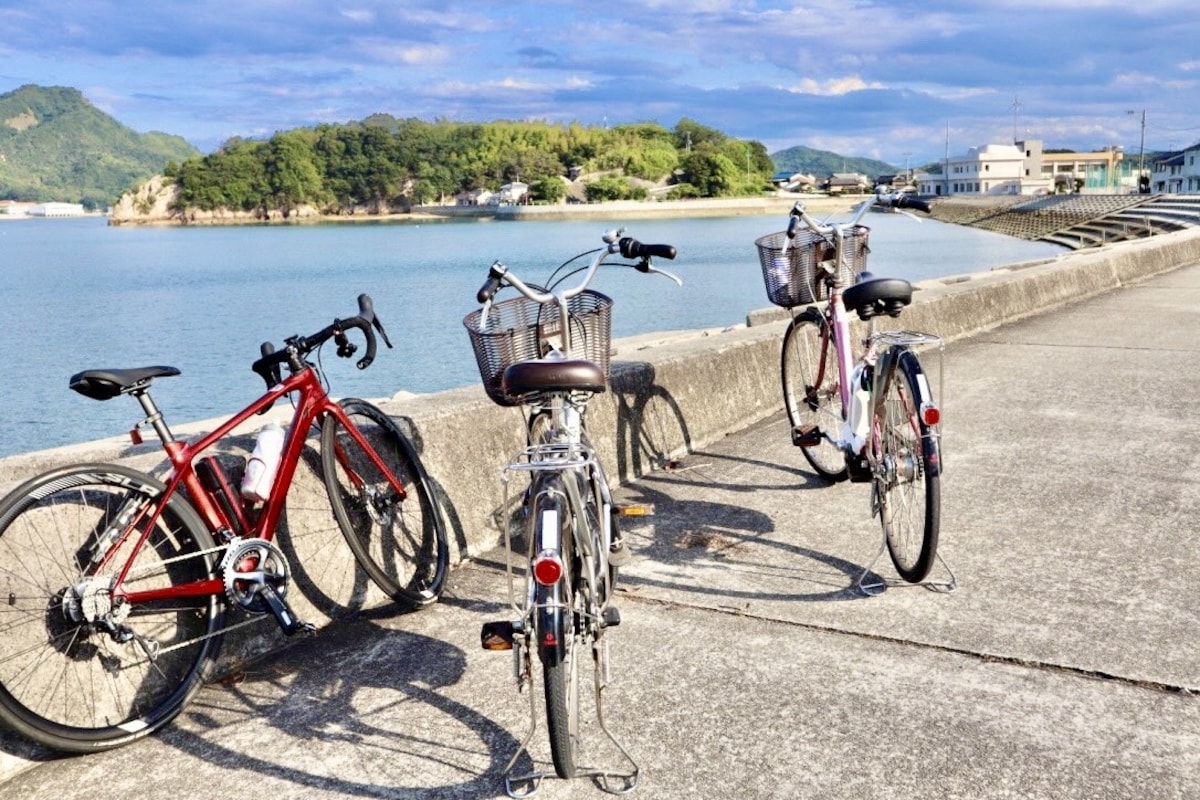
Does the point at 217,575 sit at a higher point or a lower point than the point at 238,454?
lower

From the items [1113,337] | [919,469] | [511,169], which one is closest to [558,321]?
[919,469]

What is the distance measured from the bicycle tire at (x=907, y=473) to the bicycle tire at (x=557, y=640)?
159cm

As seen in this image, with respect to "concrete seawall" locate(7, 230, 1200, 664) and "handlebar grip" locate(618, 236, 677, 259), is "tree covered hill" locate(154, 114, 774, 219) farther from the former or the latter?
"handlebar grip" locate(618, 236, 677, 259)

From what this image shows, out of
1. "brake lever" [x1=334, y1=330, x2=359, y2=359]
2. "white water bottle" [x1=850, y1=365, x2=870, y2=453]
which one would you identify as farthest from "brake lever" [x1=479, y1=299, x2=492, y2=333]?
"white water bottle" [x1=850, y1=365, x2=870, y2=453]

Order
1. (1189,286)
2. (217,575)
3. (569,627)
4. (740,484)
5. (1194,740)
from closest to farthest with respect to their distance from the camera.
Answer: (569,627) < (1194,740) < (217,575) < (740,484) < (1189,286)

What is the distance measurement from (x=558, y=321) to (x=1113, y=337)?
7990mm

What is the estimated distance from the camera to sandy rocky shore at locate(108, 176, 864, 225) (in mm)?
148125

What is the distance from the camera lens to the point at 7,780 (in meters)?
3.06

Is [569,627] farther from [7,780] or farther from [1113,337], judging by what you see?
[1113,337]

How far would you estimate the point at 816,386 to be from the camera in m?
5.89

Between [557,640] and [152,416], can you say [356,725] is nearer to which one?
[557,640]

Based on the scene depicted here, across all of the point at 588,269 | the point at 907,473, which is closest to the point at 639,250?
the point at 588,269

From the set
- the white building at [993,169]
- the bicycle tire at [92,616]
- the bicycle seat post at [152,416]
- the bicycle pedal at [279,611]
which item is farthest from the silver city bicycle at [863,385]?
the white building at [993,169]

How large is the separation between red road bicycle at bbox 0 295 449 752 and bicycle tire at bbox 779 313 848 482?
99.0 inches
